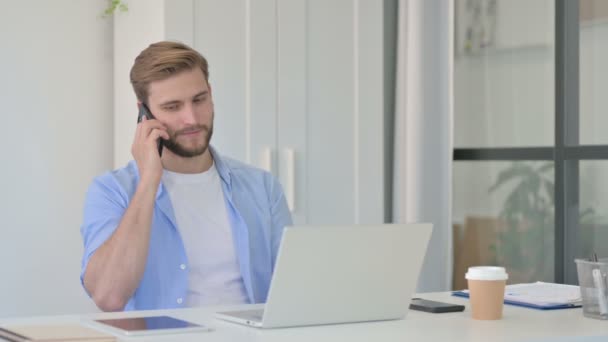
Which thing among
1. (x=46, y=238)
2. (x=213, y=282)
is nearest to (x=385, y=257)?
(x=213, y=282)

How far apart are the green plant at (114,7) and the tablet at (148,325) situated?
6.74ft

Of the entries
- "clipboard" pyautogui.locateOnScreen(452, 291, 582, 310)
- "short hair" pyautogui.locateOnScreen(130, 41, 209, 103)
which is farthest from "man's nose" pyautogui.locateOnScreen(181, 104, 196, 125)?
"clipboard" pyautogui.locateOnScreen(452, 291, 582, 310)

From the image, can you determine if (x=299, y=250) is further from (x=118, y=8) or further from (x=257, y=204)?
(x=118, y=8)

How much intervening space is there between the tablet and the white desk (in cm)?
3

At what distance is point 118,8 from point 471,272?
2.28m

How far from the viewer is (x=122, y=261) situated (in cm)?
244

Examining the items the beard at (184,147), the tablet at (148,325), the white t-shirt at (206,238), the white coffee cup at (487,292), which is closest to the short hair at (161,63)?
the beard at (184,147)

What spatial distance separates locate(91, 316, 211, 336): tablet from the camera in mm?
1754

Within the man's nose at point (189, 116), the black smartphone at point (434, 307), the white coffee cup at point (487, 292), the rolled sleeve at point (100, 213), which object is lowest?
the black smartphone at point (434, 307)

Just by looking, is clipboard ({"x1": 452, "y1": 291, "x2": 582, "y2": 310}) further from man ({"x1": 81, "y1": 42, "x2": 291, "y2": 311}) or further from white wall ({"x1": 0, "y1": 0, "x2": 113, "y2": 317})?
white wall ({"x1": 0, "y1": 0, "x2": 113, "y2": 317})

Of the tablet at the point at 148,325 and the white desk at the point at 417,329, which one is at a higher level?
the tablet at the point at 148,325

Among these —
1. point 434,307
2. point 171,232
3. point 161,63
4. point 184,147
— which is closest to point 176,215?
point 171,232

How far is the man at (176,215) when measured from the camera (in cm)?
248

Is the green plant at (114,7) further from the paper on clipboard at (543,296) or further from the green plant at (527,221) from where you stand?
the paper on clipboard at (543,296)
